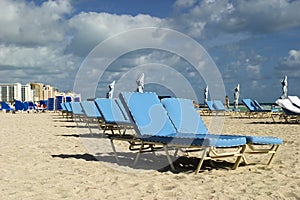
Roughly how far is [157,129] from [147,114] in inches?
9.5

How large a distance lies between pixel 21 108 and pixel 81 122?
51.5 feet

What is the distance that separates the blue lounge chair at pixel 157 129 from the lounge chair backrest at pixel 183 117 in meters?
0.05

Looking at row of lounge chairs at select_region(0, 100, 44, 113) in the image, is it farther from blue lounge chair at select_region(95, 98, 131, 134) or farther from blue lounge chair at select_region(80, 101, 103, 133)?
blue lounge chair at select_region(95, 98, 131, 134)

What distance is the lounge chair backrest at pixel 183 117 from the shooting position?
5637mm

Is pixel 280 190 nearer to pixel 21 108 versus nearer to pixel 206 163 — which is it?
pixel 206 163

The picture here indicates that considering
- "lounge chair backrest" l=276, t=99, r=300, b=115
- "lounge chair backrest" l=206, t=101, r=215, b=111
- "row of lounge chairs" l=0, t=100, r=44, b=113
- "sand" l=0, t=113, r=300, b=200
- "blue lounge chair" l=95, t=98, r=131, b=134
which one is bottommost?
"sand" l=0, t=113, r=300, b=200

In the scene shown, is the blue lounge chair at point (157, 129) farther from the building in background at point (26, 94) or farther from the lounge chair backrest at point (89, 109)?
the building in background at point (26, 94)

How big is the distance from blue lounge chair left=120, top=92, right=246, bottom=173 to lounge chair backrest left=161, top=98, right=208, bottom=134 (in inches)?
2.0

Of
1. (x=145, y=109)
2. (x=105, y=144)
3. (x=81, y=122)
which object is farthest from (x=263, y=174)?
(x=81, y=122)

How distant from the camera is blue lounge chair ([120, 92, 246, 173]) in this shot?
4.55 m

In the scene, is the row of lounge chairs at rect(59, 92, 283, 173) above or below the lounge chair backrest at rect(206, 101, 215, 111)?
below

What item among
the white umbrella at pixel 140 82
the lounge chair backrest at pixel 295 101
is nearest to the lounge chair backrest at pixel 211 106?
the lounge chair backrest at pixel 295 101

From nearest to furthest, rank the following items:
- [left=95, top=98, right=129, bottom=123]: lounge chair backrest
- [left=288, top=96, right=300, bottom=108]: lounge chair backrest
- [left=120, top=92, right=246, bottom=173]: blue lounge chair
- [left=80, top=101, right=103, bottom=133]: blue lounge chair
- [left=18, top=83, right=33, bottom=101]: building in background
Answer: [left=120, top=92, right=246, bottom=173]: blue lounge chair → [left=95, top=98, right=129, bottom=123]: lounge chair backrest → [left=80, top=101, right=103, bottom=133]: blue lounge chair → [left=288, top=96, right=300, bottom=108]: lounge chair backrest → [left=18, top=83, right=33, bottom=101]: building in background

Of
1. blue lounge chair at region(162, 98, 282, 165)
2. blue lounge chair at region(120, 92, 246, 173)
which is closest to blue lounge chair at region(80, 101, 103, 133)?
blue lounge chair at region(162, 98, 282, 165)
